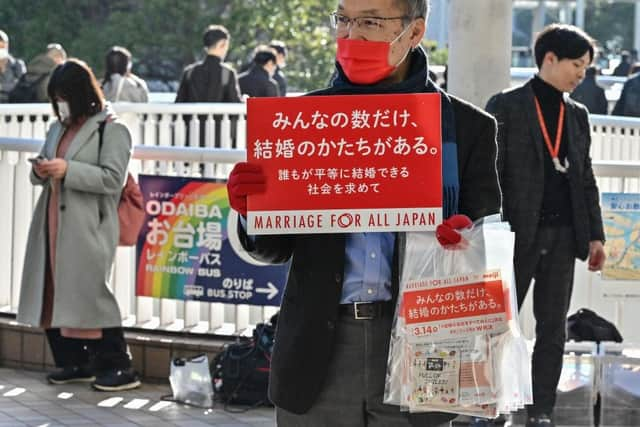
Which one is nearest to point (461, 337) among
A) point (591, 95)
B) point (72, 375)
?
point (72, 375)

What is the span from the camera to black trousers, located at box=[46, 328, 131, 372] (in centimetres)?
812

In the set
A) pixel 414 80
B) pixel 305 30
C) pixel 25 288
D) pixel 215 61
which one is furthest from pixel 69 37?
pixel 414 80

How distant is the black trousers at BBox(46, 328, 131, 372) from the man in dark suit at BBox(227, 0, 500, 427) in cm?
436

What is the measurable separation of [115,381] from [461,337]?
185 inches

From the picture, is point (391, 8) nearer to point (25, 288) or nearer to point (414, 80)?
point (414, 80)

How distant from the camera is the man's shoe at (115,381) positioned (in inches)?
317

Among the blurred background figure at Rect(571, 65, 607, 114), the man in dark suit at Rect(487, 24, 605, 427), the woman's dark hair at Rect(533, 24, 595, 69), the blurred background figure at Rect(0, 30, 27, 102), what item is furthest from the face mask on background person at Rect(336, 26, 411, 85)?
the blurred background figure at Rect(571, 65, 607, 114)

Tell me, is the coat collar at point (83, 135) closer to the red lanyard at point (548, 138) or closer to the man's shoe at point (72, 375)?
the man's shoe at point (72, 375)

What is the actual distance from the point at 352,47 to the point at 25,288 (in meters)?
4.74

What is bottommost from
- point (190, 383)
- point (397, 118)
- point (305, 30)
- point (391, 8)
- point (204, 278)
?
point (190, 383)

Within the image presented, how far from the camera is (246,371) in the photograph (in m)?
7.67

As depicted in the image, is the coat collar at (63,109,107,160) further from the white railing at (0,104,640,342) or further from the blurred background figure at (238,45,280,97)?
the blurred background figure at (238,45,280,97)

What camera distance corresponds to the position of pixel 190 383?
7801 millimetres

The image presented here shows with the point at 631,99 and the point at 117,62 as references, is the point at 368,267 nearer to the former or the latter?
the point at 117,62
